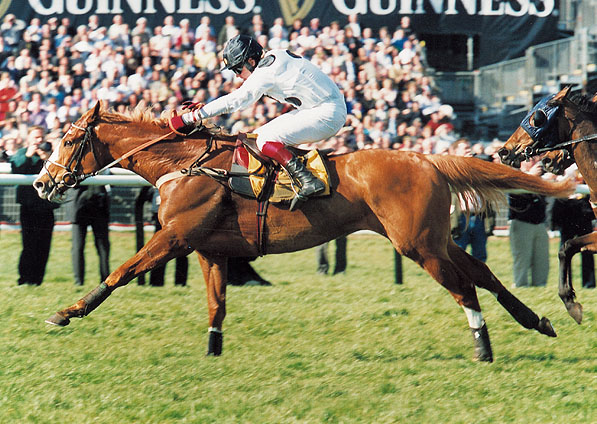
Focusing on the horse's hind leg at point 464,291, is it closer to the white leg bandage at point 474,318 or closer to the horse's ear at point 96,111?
the white leg bandage at point 474,318

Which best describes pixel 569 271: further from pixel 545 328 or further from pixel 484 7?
pixel 484 7

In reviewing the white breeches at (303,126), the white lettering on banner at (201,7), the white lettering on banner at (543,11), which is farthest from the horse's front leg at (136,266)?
the white lettering on banner at (543,11)

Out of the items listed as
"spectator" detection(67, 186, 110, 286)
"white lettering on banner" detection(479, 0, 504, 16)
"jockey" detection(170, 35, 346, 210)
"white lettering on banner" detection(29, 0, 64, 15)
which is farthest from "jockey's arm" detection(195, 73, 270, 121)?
"white lettering on banner" detection(479, 0, 504, 16)

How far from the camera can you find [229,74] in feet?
45.3

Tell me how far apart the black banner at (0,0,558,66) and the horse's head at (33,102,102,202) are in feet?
34.6

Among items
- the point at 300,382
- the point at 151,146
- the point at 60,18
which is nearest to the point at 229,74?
the point at 60,18

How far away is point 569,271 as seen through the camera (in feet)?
20.7

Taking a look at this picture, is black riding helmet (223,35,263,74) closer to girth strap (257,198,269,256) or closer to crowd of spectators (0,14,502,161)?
girth strap (257,198,269,256)

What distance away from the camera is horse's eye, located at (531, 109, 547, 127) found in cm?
625

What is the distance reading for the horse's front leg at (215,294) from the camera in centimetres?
582

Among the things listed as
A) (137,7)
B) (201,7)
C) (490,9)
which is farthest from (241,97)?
(490,9)

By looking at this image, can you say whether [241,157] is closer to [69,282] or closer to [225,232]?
[225,232]

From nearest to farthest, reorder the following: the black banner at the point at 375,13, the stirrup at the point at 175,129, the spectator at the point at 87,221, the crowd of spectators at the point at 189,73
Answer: the stirrup at the point at 175,129, the spectator at the point at 87,221, the crowd of spectators at the point at 189,73, the black banner at the point at 375,13

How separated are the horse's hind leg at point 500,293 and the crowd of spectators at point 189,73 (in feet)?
20.7
